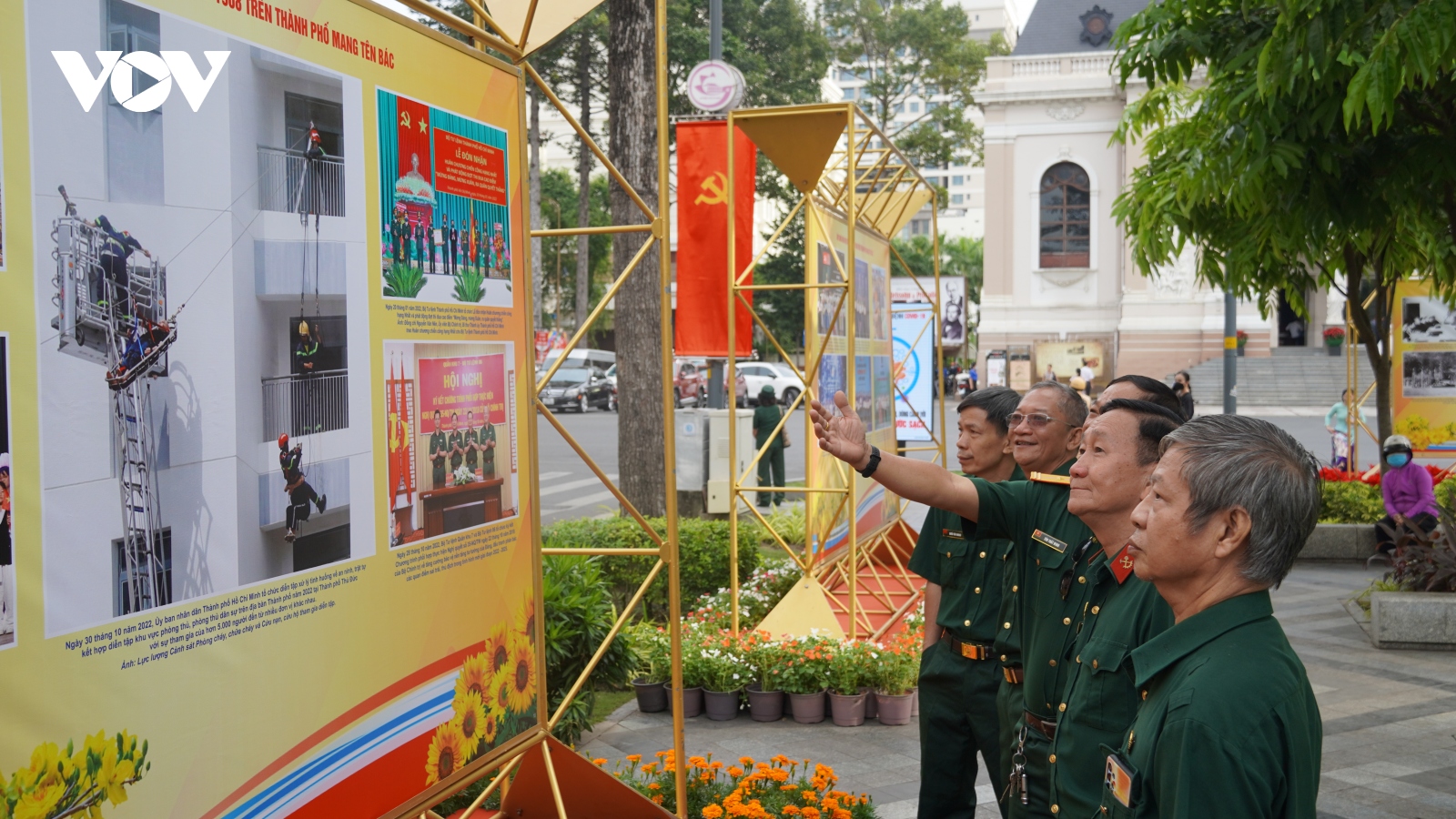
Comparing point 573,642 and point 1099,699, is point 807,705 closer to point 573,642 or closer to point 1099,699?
point 573,642

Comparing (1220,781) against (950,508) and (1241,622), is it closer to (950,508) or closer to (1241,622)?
(1241,622)

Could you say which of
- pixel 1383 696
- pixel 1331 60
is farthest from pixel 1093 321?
pixel 1331 60

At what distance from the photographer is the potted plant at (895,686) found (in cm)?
680

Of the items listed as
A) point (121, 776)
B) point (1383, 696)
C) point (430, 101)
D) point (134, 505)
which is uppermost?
point (430, 101)

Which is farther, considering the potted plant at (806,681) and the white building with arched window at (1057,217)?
the white building with arched window at (1057,217)

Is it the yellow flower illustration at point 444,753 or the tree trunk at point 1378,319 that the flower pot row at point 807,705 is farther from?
the tree trunk at point 1378,319

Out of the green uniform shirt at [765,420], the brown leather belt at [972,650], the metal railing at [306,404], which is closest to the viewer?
the metal railing at [306,404]

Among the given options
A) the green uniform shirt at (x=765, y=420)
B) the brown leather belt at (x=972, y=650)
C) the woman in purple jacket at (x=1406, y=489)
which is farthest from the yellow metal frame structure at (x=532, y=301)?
the green uniform shirt at (x=765, y=420)

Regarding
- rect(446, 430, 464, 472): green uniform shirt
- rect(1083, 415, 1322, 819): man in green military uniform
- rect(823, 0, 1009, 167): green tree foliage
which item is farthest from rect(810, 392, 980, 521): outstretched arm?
rect(823, 0, 1009, 167): green tree foliage

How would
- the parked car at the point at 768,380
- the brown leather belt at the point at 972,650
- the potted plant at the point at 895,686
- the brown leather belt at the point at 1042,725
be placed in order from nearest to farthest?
the brown leather belt at the point at 1042,725 < the brown leather belt at the point at 972,650 < the potted plant at the point at 895,686 < the parked car at the point at 768,380

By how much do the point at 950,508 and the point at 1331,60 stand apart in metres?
2.92

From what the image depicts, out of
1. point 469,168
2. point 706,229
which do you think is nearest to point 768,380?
point 706,229

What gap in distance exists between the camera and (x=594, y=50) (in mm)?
32969

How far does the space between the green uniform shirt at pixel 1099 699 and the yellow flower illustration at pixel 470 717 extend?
5.54 feet
